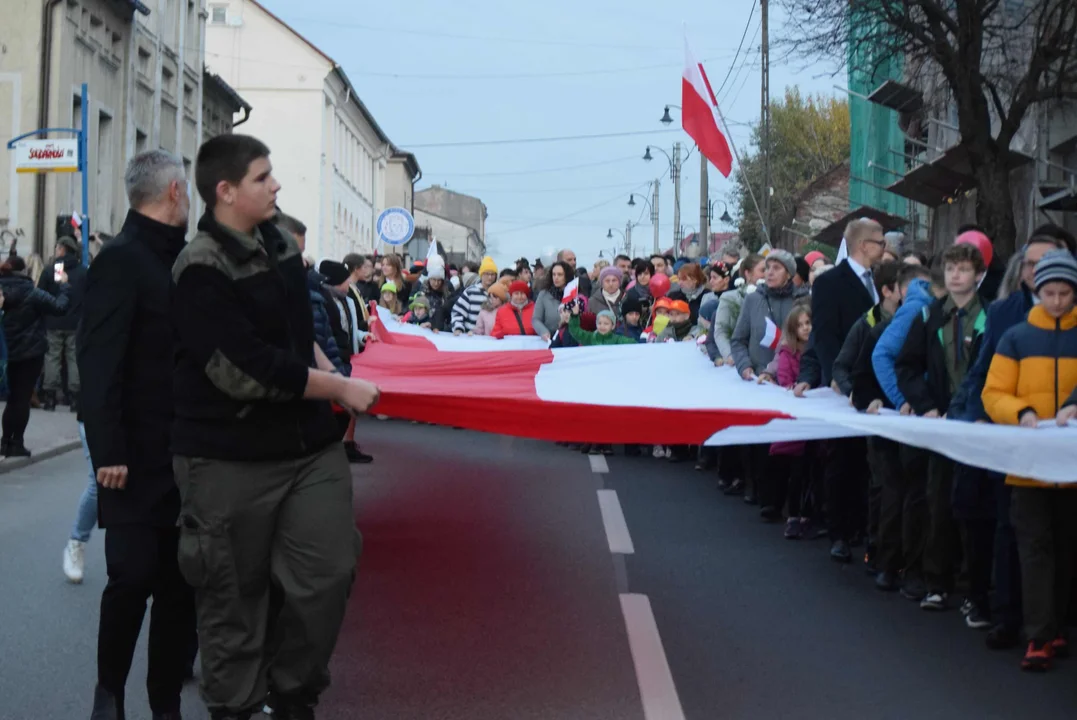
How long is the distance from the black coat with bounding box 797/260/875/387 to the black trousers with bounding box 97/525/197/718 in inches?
210

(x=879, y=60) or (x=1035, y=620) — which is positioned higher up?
(x=879, y=60)

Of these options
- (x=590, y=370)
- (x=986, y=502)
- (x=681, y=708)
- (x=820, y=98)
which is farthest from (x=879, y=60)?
(x=820, y=98)

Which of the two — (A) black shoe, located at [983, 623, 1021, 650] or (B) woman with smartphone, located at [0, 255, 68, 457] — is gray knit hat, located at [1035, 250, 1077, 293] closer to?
(A) black shoe, located at [983, 623, 1021, 650]

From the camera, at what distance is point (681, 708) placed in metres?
6.12

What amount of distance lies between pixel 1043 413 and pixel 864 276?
128 inches

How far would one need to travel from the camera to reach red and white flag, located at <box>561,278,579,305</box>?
715 inches

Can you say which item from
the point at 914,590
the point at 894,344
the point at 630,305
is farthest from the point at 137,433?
the point at 630,305

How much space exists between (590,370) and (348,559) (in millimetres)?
5872

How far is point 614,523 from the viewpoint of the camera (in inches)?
434

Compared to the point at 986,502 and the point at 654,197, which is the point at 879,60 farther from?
the point at 654,197

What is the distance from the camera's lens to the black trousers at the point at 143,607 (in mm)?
5461

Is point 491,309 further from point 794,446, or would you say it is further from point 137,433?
point 137,433

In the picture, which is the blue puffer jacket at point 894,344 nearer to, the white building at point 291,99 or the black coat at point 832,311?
the black coat at point 832,311

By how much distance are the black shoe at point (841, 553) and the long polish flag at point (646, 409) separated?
3.60 feet
